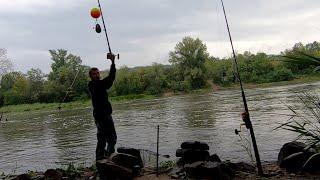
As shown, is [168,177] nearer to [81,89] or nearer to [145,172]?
[145,172]

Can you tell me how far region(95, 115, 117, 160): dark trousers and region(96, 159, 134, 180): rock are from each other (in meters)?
0.83

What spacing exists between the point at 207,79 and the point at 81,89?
26.5 metres

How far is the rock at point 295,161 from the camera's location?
7516 mm

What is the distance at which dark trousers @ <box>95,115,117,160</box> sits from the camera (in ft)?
26.9

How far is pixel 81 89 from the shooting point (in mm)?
69125

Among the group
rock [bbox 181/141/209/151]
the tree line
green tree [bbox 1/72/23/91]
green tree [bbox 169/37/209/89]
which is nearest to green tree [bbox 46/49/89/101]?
the tree line

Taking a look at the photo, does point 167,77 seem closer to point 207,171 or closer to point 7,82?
point 7,82

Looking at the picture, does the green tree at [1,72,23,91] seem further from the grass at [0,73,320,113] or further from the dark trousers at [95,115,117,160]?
the dark trousers at [95,115,117,160]

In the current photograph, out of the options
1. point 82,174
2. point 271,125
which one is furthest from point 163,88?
point 82,174

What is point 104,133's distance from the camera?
8.27 metres

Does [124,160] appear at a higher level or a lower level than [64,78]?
lower

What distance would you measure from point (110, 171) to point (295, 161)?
3.21m

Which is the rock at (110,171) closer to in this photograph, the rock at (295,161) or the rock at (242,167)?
the rock at (242,167)

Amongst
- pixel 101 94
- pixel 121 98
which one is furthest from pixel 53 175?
pixel 121 98
